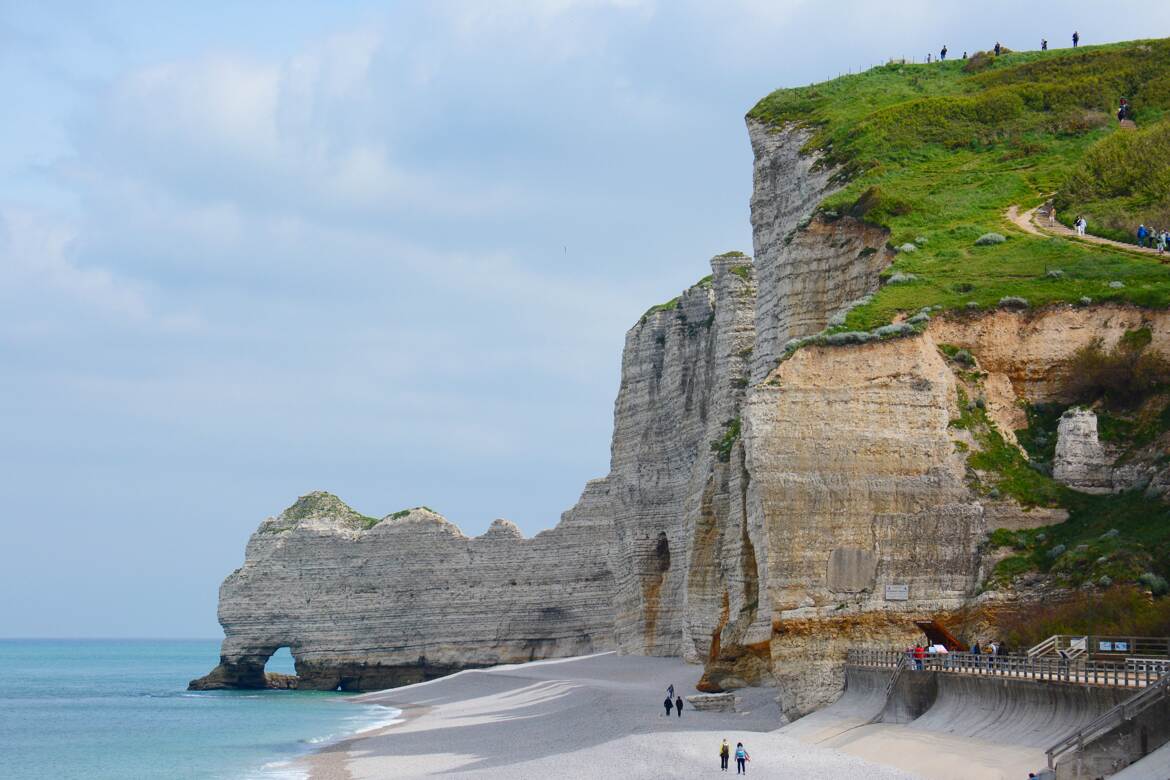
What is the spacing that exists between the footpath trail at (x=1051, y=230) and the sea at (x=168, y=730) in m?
27.6

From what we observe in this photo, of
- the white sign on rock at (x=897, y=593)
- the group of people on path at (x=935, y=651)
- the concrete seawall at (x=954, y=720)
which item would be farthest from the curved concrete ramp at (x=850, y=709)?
the white sign on rock at (x=897, y=593)

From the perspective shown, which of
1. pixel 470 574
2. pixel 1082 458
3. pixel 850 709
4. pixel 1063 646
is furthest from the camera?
pixel 470 574

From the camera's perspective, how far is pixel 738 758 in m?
30.1

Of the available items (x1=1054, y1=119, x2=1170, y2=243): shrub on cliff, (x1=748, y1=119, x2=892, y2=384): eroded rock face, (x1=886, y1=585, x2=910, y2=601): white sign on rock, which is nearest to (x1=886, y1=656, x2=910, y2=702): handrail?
(x1=886, y1=585, x2=910, y2=601): white sign on rock

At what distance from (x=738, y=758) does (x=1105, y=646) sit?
24.1 ft

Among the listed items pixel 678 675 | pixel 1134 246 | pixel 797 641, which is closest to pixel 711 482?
pixel 678 675

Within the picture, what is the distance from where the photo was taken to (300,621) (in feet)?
301

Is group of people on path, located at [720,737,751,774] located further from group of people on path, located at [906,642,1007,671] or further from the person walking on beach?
group of people on path, located at [906,642,1007,671]

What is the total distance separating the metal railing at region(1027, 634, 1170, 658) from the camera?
2725cm

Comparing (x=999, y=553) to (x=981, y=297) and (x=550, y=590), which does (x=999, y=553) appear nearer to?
(x=981, y=297)

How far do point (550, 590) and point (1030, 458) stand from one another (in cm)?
5167

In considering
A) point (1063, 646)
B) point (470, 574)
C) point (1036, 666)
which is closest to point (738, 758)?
point (1036, 666)

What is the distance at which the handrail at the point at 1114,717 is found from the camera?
22547 mm

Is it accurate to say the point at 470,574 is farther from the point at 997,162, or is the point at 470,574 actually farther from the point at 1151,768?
the point at 1151,768
